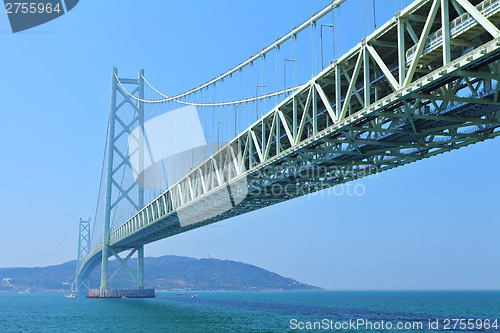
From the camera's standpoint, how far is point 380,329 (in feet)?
117

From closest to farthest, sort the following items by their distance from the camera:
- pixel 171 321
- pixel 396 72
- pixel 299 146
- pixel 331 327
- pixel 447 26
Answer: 1. pixel 447 26
2. pixel 396 72
3. pixel 299 146
4. pixel 331 327
5. pixel 171 321

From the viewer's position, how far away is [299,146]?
2573 centimetres

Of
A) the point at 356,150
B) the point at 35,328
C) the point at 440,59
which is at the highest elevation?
the point at 440,59

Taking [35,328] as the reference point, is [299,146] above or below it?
above

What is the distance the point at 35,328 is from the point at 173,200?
14.0 metres

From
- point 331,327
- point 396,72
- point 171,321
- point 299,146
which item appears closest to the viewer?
point 396,72

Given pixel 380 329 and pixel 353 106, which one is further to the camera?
pixel 380 329

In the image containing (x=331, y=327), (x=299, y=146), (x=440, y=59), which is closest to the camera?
(x=440, y=59)

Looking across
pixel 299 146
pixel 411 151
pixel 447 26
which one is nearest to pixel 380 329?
pixel 411 151

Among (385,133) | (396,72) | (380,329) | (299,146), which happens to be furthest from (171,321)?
(396,72)

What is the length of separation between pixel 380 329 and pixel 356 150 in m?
13.9

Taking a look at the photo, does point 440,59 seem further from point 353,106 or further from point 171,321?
point 171,321

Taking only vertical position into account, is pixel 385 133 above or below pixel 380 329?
above

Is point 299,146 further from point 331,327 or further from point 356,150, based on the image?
point 331,327
